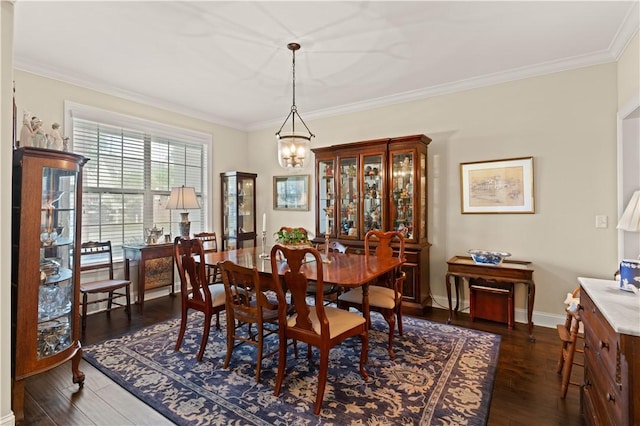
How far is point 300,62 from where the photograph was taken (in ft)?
11.1

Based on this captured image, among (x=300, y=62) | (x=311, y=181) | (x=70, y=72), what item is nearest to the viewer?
(x=300, y=62)

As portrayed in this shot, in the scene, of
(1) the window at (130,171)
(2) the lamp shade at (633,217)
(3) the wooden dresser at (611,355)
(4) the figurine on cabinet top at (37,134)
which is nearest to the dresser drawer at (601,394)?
(3) the wooden dresser at (611,355)

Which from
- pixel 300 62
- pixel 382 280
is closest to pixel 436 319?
pixel 382 280

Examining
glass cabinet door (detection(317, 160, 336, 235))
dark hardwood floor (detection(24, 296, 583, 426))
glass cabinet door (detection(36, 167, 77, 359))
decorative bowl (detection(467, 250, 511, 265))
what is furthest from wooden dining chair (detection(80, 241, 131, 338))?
decorative bowl (detection(467, 250, 511, 265))

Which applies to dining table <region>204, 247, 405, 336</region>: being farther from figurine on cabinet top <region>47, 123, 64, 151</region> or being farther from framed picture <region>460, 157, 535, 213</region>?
framed picture <region>460, 157, 535, 213</region>

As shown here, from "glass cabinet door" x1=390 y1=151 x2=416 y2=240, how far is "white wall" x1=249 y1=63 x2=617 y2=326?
1.18ft

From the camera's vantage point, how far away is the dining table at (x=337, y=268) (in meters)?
2.30

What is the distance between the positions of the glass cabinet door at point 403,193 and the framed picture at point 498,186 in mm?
624

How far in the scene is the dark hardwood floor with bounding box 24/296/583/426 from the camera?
1.99m

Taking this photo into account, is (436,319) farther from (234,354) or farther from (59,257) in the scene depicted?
(59,257)

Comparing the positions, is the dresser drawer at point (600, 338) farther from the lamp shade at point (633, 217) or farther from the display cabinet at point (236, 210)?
the display cabinet at point (236, 210)

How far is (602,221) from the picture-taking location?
3.22 metres

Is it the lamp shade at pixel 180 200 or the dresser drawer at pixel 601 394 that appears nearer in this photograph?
the dresser drawer at pixel 601 394

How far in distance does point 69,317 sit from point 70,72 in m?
2.83
